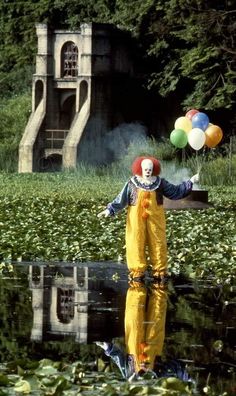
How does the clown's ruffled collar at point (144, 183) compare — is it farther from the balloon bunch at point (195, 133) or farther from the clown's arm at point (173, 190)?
the balloon bunch at point (195, 133)

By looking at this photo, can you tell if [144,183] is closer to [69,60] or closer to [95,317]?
[95,317]

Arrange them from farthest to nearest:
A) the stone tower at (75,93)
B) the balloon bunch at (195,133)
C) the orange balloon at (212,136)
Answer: the stone tower at (75,93) → the orange balloon at (212,136) → the balloon bunch at (195,133)

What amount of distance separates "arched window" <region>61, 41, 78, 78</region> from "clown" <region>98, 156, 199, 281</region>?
143ft

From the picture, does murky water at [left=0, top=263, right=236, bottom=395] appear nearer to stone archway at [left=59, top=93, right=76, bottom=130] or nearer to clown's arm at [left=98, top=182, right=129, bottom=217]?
clown's arm at [left=98, top=182, right=129, bottom=217]

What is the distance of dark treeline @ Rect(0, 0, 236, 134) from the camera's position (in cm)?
5906

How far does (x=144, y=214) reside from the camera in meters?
20.4

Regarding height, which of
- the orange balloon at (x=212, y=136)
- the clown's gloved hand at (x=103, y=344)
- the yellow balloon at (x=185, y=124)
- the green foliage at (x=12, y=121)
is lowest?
the clown's gloved hand at (x=103, y=344)

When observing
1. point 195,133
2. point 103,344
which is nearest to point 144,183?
point 103,344

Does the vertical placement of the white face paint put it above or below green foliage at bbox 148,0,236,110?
below

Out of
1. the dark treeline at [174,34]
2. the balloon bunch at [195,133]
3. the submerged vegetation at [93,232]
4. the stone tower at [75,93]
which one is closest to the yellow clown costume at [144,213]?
the submerged vegetation at [93,232]

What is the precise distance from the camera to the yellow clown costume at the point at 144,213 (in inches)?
801

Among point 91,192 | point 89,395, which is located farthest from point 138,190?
point 91,192

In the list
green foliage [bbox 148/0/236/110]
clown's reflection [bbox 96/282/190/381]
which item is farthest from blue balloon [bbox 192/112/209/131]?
green foliage [bbox 148/0/236/110]

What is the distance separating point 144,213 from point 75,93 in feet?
144
